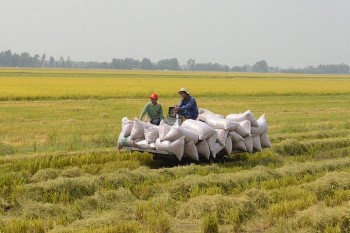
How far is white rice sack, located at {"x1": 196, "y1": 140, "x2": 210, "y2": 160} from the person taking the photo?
29.3 feet

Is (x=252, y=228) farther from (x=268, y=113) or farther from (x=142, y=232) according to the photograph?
(x=268, y=113)

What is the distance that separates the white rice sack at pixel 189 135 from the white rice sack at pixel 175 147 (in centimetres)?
13

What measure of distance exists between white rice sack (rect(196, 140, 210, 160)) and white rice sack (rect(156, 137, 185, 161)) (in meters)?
0.44

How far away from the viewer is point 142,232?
502cm

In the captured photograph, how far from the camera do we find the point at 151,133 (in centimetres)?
894

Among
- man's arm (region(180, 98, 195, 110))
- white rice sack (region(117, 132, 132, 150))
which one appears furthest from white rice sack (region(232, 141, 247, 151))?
white rice sack (region(117, 132, 132, 150))

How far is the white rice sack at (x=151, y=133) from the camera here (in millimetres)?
8906

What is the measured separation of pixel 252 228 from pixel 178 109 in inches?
175

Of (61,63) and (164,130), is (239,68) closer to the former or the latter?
(61,63)

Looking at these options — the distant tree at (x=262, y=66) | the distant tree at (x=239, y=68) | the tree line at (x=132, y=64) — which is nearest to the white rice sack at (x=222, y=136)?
the tree line at (x=132, y=64)

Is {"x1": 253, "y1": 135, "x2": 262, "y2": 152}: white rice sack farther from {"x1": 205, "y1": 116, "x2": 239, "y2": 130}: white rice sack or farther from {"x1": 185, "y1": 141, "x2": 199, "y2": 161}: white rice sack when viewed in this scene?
{"x1": 185, "y1": 141, "x2": 199, "y2": 161}: white rice sack

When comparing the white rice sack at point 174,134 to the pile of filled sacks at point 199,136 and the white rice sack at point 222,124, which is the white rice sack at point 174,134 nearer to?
the pile of filled sacks at point 199,136

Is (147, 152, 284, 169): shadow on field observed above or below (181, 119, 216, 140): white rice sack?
below

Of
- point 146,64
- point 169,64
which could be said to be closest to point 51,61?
point 146,64
